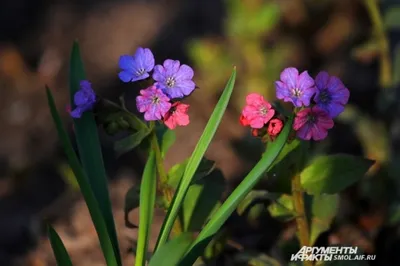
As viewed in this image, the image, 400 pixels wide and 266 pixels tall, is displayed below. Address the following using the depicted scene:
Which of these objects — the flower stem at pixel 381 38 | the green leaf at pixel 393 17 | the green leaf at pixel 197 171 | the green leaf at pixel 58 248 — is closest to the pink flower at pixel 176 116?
the green leaf at pixel 197 171

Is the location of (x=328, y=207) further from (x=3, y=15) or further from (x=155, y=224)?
(x=3, y=15)

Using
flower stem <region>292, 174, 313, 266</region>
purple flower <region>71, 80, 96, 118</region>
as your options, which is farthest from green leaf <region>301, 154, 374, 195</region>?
purple flower <region>71, 80, 96, 118</region>

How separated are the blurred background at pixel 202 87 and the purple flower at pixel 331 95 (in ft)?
1.36

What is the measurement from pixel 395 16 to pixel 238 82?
0.63 meters

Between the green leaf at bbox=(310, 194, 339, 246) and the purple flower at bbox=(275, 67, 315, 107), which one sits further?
the green leaf at bbox=(310, 194, 339, 246)

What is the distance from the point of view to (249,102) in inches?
47.8

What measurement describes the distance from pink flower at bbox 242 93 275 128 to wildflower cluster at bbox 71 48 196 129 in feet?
0.28

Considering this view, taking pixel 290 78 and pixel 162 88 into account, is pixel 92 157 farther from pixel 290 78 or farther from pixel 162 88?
pixel 290 78

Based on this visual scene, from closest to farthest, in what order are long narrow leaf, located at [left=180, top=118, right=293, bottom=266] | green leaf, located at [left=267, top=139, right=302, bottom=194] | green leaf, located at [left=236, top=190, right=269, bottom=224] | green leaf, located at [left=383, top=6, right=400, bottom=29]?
long narrow leaf, located at [left=180, top=118, right=293, bottom=266] → green leaf, located at [left=267, top=139, right=302, bottom=194] → green leaf, located at [left=236, top=190, right=269, bottom=224] → green leaf, located at [left=383, top=6, right=400, bottom=29]

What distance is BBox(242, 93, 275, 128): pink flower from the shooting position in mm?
1204

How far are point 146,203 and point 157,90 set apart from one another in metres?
0.16

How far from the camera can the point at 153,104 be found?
1204 millimetres

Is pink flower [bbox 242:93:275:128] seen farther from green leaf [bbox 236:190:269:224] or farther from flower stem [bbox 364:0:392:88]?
flower stem [bbox 364:0:392:88]

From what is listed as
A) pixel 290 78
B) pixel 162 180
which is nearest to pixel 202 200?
pixel 162 180
